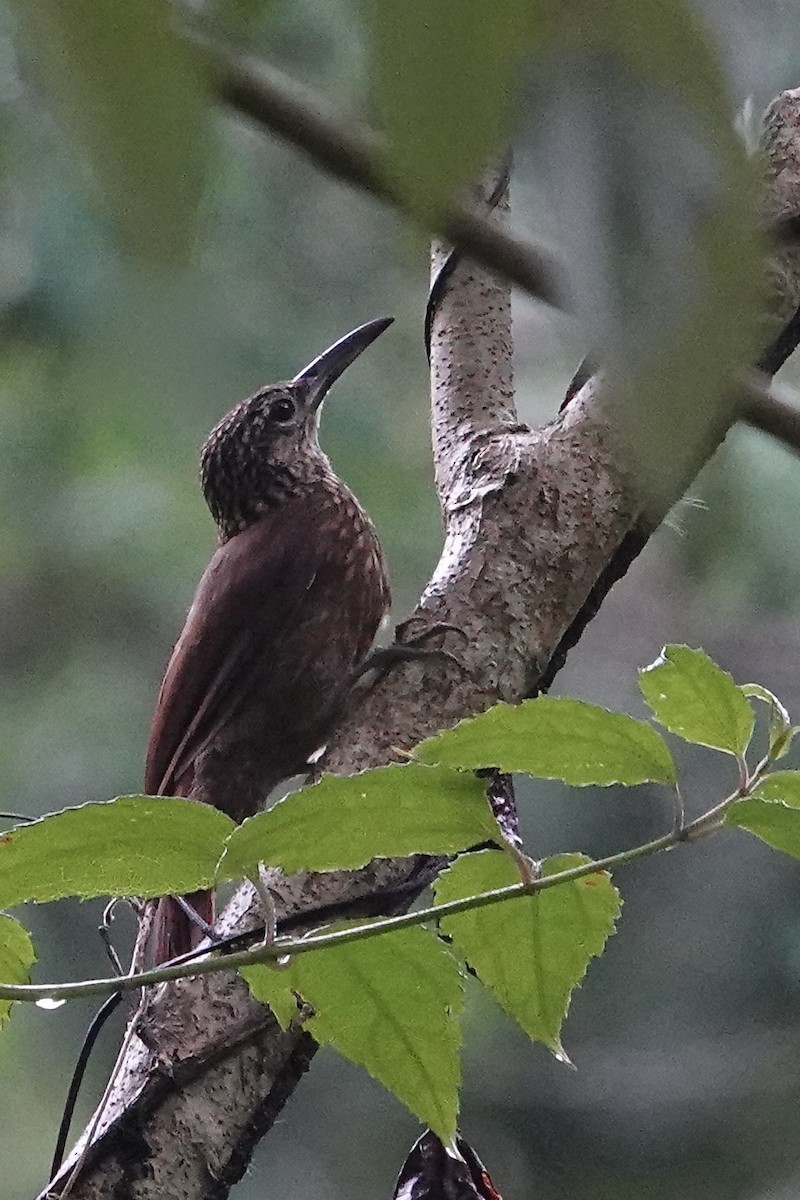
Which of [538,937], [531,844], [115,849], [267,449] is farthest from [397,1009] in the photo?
[531,844]

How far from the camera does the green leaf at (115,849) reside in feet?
2.49

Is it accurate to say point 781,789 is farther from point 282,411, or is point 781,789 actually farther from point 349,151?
point 282,411

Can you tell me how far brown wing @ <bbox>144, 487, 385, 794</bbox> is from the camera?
6.26ft

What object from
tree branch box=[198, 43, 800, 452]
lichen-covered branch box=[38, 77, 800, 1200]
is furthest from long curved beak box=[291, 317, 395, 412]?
tree branch box=[198, 43, 800, 452]

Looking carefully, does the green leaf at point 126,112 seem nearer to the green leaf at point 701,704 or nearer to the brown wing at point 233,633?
the green leaf at point 701,704

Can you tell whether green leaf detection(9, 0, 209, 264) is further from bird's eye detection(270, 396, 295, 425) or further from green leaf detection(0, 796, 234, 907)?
bird's eye detection(270, 396, 295, 425)

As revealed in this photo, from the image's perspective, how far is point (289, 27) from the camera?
383 mm

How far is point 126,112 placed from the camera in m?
0.30

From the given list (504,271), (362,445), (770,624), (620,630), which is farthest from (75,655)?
(504,271)

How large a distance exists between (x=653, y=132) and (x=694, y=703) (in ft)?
1.59

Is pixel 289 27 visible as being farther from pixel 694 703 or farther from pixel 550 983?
pixel 550 983

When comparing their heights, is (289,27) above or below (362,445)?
above

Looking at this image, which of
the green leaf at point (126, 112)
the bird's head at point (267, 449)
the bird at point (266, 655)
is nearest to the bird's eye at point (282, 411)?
the bird's head at point (267, 449)

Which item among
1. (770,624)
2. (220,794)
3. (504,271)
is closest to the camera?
(504,271)
